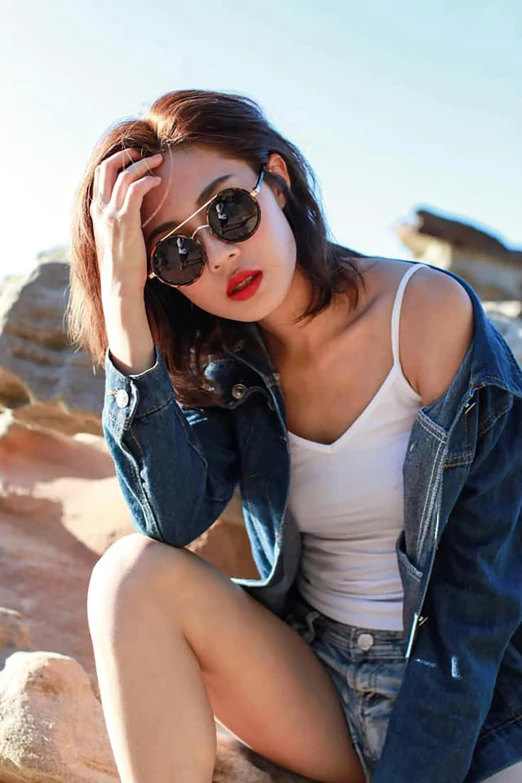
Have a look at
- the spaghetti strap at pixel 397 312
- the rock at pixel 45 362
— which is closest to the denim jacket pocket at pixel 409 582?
the spaghetti strap at pixel 397 312

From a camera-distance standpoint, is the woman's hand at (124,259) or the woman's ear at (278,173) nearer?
the woman's hand at (124,259)

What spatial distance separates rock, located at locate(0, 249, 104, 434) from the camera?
3.71 m

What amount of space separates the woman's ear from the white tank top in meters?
0.40

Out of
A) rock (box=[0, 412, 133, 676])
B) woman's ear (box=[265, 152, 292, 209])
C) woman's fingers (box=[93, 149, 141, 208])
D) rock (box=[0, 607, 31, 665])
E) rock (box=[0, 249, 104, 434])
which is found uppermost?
woman's ear (box=[265, 152, 292, 209])

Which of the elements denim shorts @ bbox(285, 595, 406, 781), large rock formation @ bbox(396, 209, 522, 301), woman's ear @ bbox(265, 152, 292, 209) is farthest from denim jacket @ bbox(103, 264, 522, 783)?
large rock formation @ bbox(396, 209, 522, 301)

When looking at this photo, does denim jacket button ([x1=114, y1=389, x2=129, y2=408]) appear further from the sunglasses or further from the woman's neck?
the woman's neck

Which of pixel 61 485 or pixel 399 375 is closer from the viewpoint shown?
pixel 399 375

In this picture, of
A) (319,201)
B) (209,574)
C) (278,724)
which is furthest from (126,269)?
(278,724)

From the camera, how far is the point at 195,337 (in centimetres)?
253

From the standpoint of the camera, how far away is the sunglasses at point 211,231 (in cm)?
204

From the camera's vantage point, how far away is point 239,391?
2.45 meters

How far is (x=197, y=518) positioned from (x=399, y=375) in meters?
0.65

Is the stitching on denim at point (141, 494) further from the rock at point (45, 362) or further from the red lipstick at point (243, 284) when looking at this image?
the rock at point (45, 362)

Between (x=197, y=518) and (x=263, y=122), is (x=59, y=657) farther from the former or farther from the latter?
(x=263, y=122)
